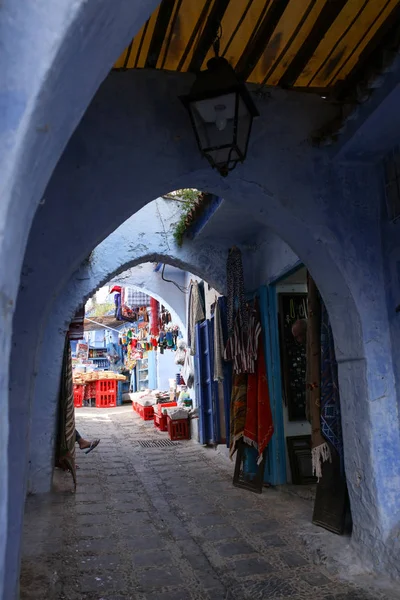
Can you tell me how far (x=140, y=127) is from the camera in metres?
3.04

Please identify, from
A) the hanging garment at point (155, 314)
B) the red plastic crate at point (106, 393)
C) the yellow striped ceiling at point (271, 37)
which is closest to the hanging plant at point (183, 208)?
the yellow striped ceiling at point (271, 37)

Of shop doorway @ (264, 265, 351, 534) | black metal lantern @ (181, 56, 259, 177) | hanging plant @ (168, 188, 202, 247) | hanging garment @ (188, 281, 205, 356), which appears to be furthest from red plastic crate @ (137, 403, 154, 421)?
black metal lantern @ (181, 56, 259, 177)

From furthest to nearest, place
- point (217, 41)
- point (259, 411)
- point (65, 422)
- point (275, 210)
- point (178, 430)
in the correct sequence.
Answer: point (178, 430) → point (65, 422) → point (259, 411) → point (275, 210) → point (217, 41)

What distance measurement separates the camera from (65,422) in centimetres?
595

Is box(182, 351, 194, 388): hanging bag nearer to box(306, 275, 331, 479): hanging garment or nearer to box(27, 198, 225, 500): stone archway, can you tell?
box(27, 198, 225, 500): stone archway


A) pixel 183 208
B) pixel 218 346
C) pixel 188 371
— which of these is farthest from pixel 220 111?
pixel 188 371

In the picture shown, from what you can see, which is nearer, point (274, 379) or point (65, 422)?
point (274, 379)

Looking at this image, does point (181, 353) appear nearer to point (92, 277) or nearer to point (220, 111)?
point (92, 277)

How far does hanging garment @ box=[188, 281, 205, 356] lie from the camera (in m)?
8.33

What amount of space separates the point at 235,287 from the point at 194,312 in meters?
2.55

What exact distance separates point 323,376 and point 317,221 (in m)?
1.27

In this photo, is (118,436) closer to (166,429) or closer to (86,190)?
(166,429)

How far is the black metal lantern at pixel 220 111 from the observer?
8.64 feet

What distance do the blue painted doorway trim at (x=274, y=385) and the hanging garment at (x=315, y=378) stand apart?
1477 mm
